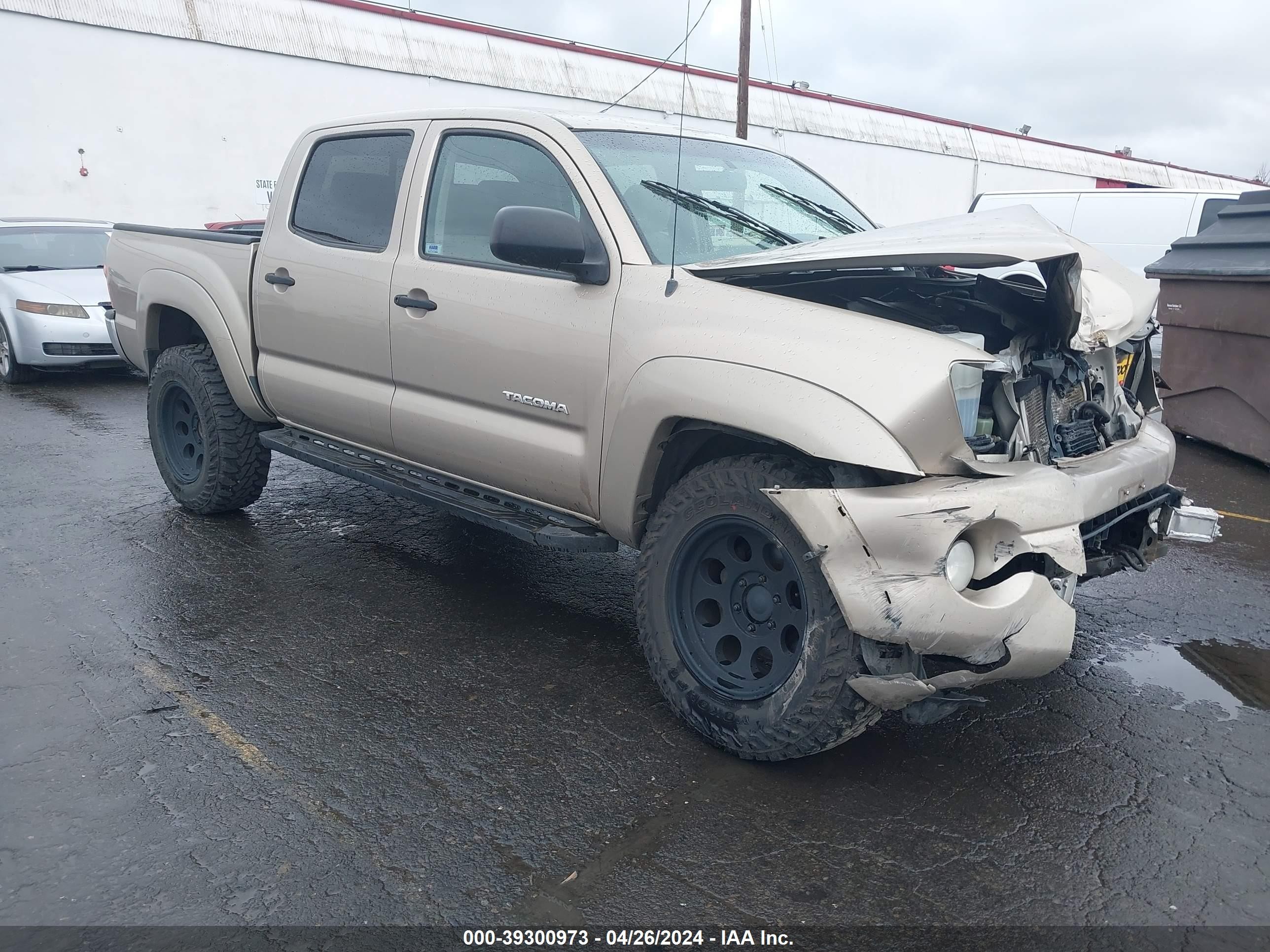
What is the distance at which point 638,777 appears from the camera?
3049 mm

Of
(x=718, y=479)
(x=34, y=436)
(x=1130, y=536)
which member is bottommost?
(x=34, y=436)

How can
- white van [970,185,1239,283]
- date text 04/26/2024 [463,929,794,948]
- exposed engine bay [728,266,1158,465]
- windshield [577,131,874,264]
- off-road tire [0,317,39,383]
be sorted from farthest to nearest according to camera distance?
1. white van [970,185,1239,283]
2. off-road tire [0,317,39,383]
3. windshield [577,131,874,264]
4. exposed engine bay [728,266,1158,465]
5. date text 04/26/2024 [463,929,794,948]

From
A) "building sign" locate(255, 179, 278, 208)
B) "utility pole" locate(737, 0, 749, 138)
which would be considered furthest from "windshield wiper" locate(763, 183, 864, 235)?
"building sign" locate(255, 179, 278, 208)

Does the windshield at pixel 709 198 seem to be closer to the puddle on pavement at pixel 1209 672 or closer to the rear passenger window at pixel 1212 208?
the puddle on pavement at pixel 1209 672

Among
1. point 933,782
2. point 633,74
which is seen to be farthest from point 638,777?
point 633,74

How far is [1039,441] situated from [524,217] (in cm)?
179

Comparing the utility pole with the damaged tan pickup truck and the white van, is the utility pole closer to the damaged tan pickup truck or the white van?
the white van

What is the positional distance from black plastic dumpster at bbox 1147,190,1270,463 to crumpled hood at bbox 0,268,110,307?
9220 millimetres

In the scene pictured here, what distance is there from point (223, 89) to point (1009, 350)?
71.8 ft

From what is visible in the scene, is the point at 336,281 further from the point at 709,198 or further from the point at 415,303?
the point at 709,198

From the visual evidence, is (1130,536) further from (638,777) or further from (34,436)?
(34,436)

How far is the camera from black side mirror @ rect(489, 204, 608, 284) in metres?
3.22

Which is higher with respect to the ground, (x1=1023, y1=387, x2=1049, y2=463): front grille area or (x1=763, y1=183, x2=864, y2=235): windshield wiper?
(x1=763, y1=183, x2=864, y2=235): windshield wiper

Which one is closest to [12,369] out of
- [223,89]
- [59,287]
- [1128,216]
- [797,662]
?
[59,287]
